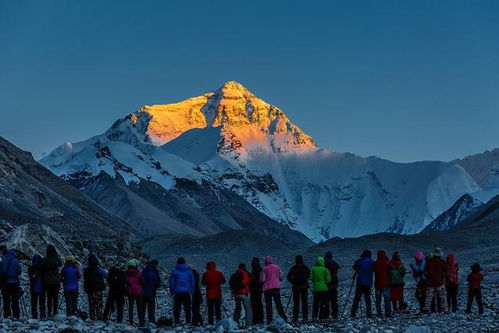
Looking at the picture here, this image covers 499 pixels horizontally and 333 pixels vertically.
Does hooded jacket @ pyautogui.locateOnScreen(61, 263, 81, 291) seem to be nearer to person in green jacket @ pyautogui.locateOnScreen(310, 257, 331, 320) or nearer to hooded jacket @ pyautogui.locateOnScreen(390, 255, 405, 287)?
person in green jacket @ pyautogui.locateOnScreen(310, 257, 331, 320)

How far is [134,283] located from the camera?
984 inches

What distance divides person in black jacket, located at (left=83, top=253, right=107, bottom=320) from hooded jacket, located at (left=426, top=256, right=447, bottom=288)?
30.4 feet

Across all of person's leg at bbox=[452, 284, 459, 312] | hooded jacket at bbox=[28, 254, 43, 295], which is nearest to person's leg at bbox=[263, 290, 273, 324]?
person's leg at bbox=[452, 284, 459, 312]

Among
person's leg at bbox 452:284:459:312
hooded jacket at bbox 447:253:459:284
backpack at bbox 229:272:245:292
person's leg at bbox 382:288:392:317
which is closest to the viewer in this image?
backpack at bbox 229:272:245:292

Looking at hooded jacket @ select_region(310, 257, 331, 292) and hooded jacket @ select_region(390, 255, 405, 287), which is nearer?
hooded jacket @ select_region(310, 257, 331, 292)

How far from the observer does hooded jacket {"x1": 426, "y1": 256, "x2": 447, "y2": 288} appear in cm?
2642

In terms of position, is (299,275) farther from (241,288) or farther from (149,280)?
(149,280)

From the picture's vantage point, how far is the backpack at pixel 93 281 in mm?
25109

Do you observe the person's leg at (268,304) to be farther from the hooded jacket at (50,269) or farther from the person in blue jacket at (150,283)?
the hooded jacket at (50,269)

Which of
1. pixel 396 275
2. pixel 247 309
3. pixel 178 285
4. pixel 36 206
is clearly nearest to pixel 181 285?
pixel 178 285

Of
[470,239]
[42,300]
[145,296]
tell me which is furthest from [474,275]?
[470,239]

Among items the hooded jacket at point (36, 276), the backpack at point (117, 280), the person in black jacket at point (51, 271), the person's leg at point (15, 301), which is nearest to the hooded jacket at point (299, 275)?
the backpack at point (117, 280)

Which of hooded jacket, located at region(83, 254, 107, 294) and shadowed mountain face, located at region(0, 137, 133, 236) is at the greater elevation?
shadowed mountain face, located at region(0, 137, 133, 236)

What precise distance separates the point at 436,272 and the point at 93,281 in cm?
973
